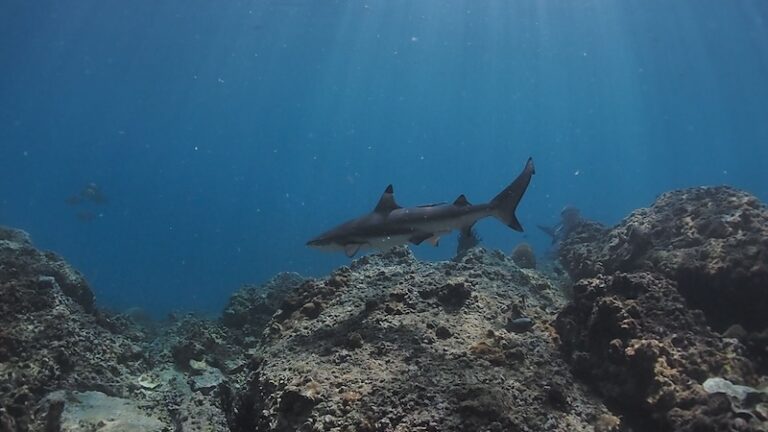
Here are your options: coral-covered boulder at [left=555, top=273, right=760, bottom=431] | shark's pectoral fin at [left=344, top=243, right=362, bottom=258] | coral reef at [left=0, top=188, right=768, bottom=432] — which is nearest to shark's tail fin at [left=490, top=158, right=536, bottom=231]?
coral reef at [left=0, top=188, right=768, bottom=432]

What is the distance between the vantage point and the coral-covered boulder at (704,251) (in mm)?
6324

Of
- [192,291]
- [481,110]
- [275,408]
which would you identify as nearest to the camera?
[275,408]

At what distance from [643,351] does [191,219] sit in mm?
196344

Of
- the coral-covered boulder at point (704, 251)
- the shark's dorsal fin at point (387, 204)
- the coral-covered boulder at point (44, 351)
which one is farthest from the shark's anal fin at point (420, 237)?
the coral-covered boulder at point (44, 351)

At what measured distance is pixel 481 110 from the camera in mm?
149750

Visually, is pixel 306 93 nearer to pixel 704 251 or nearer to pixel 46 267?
pixel 46 267

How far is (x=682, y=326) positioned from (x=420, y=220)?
3.70 m

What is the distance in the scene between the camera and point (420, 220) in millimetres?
7570

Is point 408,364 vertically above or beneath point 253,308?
beneath

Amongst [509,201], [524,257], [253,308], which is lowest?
[509,201]

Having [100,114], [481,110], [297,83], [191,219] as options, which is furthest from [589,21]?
[191,219]

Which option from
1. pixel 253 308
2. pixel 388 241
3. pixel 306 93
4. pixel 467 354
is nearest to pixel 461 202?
pixel 388 241

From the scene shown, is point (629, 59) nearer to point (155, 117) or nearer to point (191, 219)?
point (155, 117)

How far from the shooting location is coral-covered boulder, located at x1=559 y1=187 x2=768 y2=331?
632 cm
